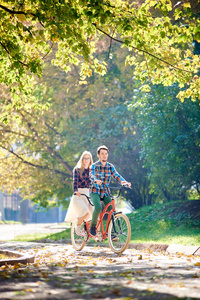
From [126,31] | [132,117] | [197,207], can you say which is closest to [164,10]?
[126,31]

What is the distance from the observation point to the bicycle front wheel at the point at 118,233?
889 centimetres

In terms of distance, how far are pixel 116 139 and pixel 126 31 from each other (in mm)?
10970

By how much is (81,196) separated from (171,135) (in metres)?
6.11

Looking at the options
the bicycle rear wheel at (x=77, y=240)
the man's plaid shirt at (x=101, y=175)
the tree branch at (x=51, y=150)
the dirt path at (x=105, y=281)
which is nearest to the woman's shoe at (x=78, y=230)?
the bicycle rear wheel at (x=77, y=240)

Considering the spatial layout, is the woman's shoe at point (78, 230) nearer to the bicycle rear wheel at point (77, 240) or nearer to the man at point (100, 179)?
the bicycle rear wheel at point (77, 240)

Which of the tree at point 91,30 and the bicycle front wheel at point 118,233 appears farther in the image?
the bicycle front wheel at point 118,233

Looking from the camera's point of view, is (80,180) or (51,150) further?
(51,150)

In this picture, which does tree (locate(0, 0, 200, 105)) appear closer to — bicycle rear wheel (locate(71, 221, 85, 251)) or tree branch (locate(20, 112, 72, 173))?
bicycle rear wheel (locate(71, 221, 85, 251))

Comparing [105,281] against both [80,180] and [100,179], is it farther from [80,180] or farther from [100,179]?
[80,180]

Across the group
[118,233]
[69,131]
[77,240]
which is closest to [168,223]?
[77,240]

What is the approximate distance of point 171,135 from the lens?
52.0ft

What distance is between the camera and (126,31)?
935cm

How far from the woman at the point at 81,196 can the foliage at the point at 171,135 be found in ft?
17.9

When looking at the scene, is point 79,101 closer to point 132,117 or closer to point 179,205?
point 132,117
